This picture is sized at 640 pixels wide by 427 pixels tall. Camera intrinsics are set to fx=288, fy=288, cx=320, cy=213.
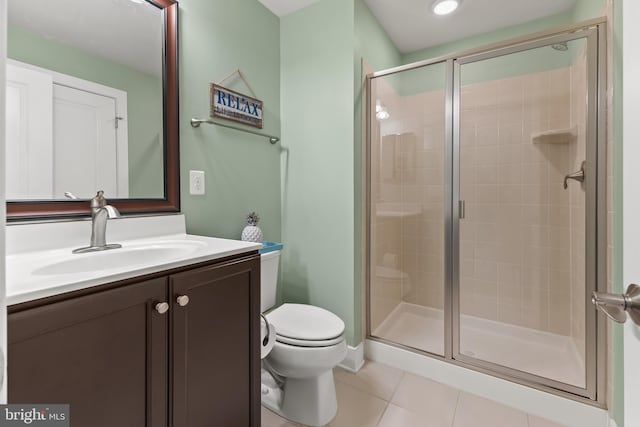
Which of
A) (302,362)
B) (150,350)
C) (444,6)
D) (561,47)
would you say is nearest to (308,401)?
(302,362)

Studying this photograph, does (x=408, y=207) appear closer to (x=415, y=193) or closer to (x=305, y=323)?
(x=415, y=193)

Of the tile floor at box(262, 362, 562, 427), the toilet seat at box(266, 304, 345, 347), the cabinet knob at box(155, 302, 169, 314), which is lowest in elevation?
the tile floor at box(262, 362, 562, 427)

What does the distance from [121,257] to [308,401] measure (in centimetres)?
104

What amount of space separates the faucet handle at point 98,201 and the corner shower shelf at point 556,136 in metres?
2.24

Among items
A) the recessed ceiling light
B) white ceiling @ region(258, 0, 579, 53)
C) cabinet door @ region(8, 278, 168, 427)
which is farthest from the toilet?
the recessed ceiling light

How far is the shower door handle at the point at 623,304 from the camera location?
41cm

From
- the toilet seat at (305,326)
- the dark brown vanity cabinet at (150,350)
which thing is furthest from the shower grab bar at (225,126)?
the toilet seat at (305,326)

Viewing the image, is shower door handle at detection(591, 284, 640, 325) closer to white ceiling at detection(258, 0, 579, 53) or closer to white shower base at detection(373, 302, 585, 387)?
white shower base at detection(373, 302, 585, 387)

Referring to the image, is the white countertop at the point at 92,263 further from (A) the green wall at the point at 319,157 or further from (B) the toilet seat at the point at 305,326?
(A) the green wall at the point at 319,157

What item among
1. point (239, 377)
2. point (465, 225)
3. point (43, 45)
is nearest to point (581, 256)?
point (465, 225)

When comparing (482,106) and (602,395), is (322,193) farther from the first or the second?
(602,395)

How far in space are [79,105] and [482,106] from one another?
85.5 inches

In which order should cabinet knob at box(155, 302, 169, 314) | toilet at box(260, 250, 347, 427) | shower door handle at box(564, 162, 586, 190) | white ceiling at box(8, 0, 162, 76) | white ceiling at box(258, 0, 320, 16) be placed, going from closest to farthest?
cabinet knob at box(155, 302, 169, 314) → white ceiling at box(8, 0, 162, 76) → toilet at box(260, 250, 347, 427) → shower door handle at box(564, 162, 586, 190) → white ceiling at box(258, 0, 320, 16)

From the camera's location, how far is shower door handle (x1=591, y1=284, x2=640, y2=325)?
0.41m
